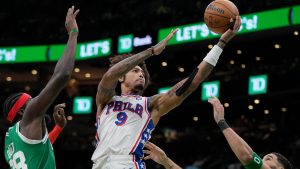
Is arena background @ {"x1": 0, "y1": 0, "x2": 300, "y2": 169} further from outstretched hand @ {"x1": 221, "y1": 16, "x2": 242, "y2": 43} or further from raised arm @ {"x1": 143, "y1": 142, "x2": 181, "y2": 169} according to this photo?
outstretched hand @ {"x1": 221, "y1": 16, "x2": 242, "y2": 43}

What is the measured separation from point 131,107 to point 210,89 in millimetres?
11673

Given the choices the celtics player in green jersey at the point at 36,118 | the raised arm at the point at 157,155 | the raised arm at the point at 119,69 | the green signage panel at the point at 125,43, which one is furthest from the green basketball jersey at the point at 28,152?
the green signage panel at the point at 125,43

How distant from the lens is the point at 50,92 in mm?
4492

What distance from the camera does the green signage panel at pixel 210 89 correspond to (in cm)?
1689

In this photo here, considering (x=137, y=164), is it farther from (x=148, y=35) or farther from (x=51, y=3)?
(x=51, y=3)

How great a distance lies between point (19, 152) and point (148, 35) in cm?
1184

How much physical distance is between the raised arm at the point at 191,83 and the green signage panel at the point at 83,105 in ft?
46.4


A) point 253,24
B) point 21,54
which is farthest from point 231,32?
point 21,54

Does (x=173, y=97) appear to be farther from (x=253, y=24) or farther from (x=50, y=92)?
(x=253, y=24)

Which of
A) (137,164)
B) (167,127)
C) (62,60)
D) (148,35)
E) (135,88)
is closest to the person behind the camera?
(62,60)

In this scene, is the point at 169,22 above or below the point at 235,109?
above

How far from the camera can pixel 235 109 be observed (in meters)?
18.7

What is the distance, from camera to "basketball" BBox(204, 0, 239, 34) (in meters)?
5.69

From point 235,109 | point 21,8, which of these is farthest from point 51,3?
point 235,109
